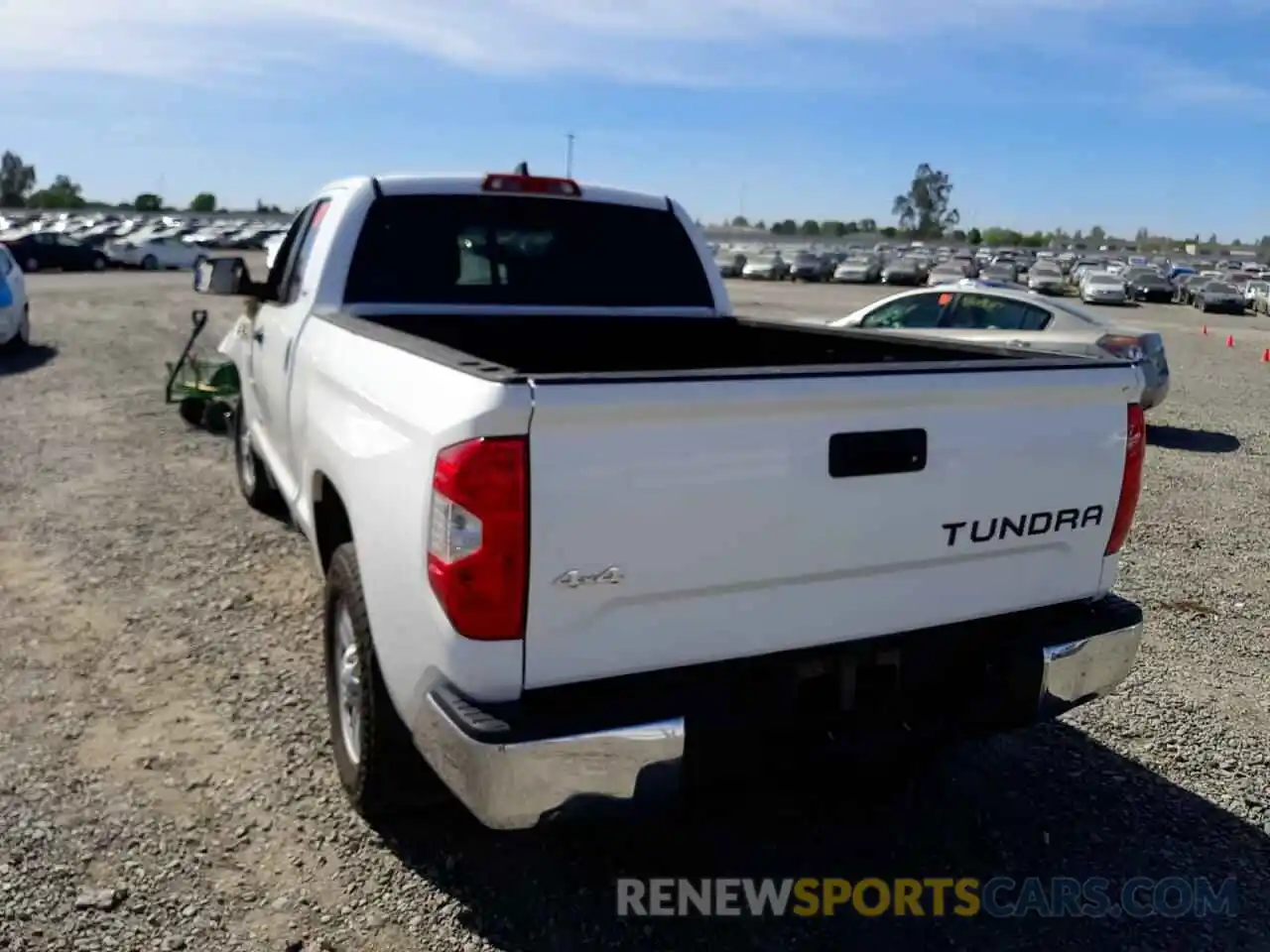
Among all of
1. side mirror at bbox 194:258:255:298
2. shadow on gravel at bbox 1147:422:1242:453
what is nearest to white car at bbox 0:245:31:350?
side mirror at bbox 194:258:255:298

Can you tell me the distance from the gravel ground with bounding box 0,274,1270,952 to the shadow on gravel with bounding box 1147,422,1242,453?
5162 mm

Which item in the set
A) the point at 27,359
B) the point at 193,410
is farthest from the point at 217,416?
the point at 27,359

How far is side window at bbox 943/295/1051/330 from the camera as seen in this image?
1211cm

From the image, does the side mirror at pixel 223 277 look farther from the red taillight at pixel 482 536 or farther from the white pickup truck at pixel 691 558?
the red taillight at pixel 482 536

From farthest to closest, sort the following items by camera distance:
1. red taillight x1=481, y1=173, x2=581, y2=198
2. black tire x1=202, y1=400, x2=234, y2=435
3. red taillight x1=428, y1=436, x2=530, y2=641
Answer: black tire x1=202, y1=400, x2=234, y2=435, red taillight x1=481, y1=173, x2=581, y2=198, red taillight x1=428, y1=436, x2=530, y2=641

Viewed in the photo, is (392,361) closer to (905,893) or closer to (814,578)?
(814,578)

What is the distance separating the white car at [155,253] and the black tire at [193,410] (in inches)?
1420

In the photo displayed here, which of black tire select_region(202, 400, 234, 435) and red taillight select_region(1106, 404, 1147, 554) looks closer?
red taillight select_region(1106, 404, 1147, 554)

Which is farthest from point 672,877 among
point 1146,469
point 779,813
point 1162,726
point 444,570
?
point 1146,469

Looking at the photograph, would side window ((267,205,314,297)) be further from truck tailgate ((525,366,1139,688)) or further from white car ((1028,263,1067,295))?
white car ((1028,263,1067,295))

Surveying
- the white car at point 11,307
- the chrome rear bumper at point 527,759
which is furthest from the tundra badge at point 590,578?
the white car at point 11,307

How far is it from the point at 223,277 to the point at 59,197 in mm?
154038

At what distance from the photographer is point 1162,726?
4.49 meters

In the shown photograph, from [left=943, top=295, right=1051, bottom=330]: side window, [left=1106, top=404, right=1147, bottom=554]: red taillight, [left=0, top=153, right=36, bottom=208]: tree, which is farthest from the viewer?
[left=0, top=153, right=36, bottom=208]: tree
